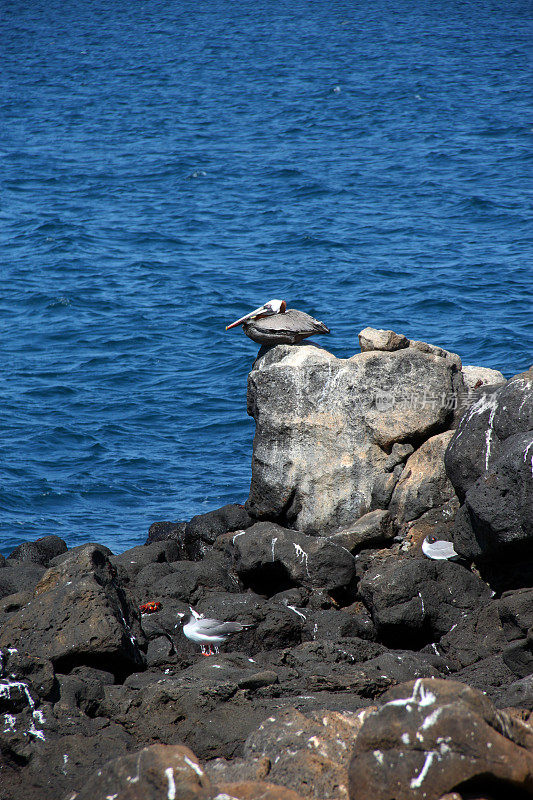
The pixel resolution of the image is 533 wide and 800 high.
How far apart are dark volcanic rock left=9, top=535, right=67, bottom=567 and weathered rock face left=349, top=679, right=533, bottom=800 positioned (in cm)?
888

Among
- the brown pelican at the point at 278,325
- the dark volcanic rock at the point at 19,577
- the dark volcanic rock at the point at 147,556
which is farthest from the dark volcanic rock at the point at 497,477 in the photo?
the dark volcanic rock at the point at 19,577

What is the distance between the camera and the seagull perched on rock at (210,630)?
9117 millimetres

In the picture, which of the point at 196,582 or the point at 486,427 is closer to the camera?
the point at 486,427

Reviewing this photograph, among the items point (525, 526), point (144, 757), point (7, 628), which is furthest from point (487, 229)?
point (144, 757)

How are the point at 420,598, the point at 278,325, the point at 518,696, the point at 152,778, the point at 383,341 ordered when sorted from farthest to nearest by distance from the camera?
the point at 278,325, the point at 383,341, the point at 420,598, the point at 518,696, the point at 152,778

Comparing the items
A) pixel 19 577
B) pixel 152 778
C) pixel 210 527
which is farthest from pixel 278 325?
pixel 152 778

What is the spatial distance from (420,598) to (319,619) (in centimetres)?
114

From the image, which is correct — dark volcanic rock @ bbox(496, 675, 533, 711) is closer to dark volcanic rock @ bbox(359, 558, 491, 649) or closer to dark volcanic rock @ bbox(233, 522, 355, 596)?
dark volcanic rock @ bbox(359, 558, 491, 649)

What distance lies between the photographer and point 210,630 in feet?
30.0

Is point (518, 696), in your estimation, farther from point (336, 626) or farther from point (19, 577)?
point (19, 577)

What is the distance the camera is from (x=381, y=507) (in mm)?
11352

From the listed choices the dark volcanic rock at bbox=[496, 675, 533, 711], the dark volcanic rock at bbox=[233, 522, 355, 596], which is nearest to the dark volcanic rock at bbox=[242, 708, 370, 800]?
the dark volcanic rock at bbox=[496, 675, 533, 711]

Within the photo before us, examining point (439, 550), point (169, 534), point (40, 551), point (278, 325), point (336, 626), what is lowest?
point (40, 551)

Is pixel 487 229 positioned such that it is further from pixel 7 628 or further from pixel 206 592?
pixel 7 628
